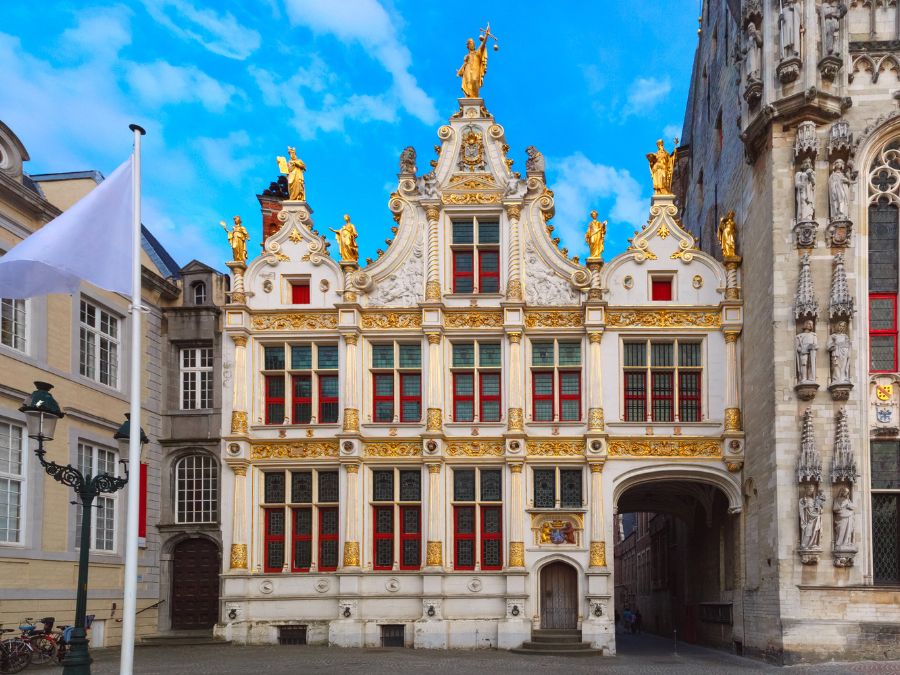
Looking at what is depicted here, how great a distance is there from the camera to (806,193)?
2406 centimetres

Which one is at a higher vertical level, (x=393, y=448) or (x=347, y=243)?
(x=347, y=243)

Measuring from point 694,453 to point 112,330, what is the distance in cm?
1559

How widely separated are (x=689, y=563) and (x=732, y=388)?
27.8ft

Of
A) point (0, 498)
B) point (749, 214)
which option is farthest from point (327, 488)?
point (749, 214)

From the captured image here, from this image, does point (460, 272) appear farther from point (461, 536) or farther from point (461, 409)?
point (461, 536)

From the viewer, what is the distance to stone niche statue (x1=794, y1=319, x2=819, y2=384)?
23.4m

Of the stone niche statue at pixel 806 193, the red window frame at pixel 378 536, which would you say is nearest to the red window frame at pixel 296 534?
the red window frame at pixel 378 536

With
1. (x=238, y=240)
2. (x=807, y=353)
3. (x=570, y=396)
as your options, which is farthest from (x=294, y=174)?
(x=807, y=353)

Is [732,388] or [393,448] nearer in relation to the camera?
[732,388]

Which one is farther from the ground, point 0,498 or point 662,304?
point 662,304

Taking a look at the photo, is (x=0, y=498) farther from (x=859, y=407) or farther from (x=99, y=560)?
(x=859, y=407)

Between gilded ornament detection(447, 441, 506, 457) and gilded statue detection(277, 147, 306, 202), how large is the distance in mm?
8245

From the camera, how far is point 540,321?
27.6 metres

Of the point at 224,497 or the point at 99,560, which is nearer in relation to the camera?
the point at 99,560
